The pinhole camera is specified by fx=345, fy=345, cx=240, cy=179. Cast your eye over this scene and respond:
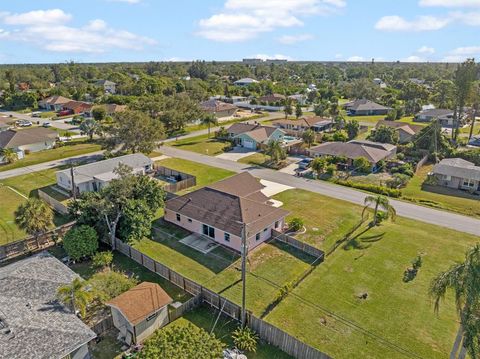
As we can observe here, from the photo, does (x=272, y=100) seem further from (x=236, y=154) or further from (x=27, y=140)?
(x=27, y=140)

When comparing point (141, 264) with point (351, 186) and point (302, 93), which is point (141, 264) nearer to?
point (351, 186)

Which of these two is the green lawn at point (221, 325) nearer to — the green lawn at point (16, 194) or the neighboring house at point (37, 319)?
the neighboring house at point (37, 319)

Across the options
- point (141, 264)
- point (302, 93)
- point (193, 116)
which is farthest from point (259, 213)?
point (302, 93)

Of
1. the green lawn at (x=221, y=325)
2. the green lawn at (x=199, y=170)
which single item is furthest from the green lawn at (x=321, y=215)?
the green lawn at (x=221, y=325)

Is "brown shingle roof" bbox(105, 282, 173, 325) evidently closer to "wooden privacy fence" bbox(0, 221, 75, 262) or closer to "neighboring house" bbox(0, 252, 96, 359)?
"neighboring house" bbox(0, 252, 96, 359)

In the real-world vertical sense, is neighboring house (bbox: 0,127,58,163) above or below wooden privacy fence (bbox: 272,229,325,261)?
above

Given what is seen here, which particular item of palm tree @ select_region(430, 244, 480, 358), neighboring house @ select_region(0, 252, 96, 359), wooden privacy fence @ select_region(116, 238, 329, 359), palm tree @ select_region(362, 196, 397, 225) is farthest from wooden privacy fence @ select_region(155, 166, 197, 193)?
palm tree @ select_region(430, 244, 480, 358)
